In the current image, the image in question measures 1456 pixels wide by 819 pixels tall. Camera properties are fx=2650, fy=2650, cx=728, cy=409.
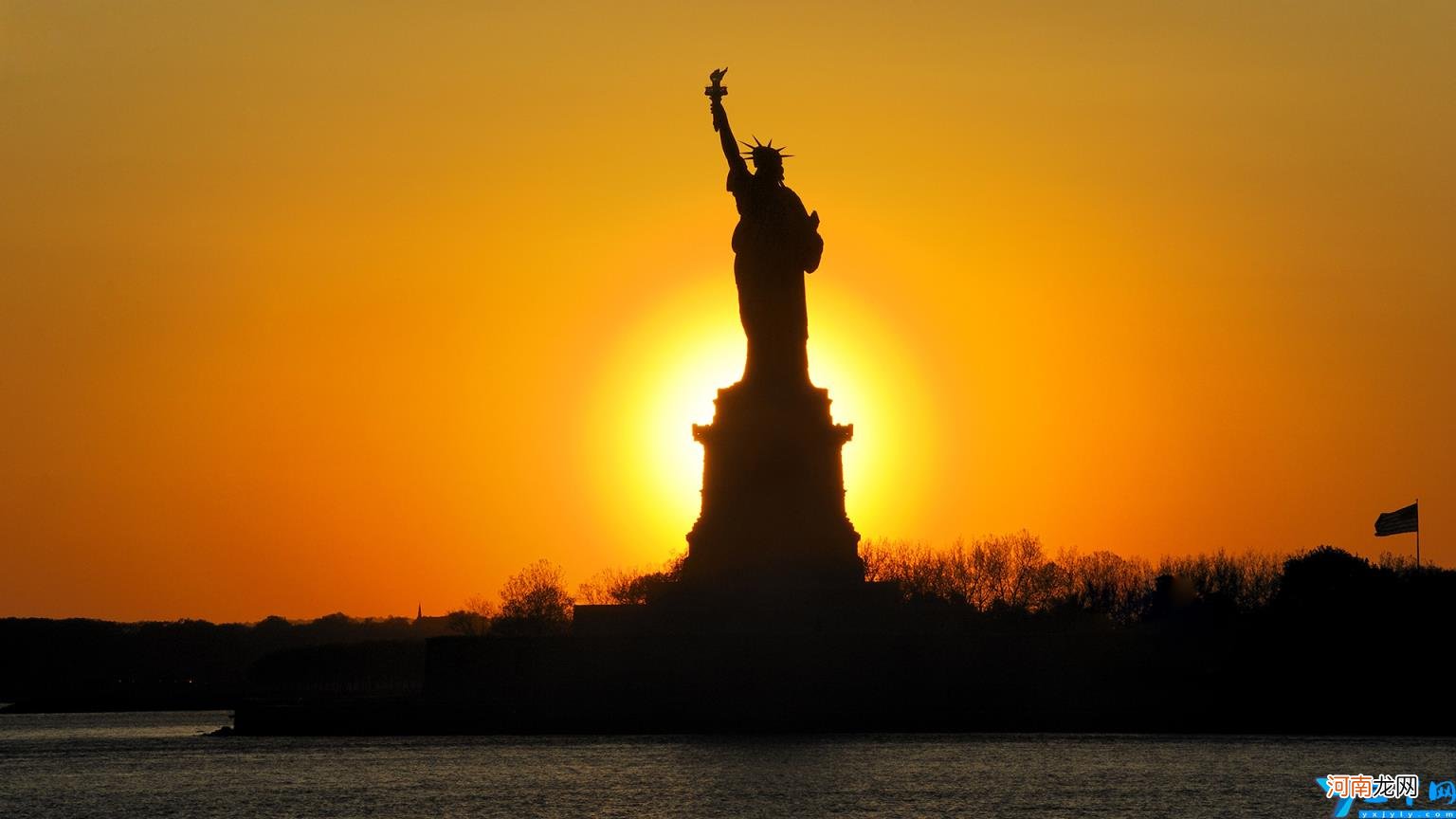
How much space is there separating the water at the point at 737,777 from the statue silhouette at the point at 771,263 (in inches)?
319

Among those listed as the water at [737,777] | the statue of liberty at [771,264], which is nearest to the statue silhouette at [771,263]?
the statue of liberty at [771,264]

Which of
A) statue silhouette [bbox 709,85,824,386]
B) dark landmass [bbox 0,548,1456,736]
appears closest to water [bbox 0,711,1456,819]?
dark landmass [bbox 0,548,1456,736]

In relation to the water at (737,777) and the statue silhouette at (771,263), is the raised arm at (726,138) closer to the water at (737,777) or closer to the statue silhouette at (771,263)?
the statue silhouette at (771,263)

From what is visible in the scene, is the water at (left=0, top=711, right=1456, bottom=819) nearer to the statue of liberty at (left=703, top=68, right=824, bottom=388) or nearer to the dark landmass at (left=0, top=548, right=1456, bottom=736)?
the dark landmass at (left=0, top=548, right=1456, bottom=736)

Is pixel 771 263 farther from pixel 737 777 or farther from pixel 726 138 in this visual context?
pixel 737 777

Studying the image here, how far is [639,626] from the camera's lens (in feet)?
179

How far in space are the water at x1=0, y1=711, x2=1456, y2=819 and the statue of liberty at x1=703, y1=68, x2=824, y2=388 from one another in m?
8.17

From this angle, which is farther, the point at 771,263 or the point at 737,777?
the point at 771,263

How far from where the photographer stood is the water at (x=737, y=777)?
41.4 metres

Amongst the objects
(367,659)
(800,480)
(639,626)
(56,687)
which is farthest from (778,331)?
(56,687)

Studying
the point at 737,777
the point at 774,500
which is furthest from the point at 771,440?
the point at 737,777

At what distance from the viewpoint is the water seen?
4138 centimetres

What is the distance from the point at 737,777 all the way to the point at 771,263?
1471cm

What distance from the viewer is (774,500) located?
180 feet
